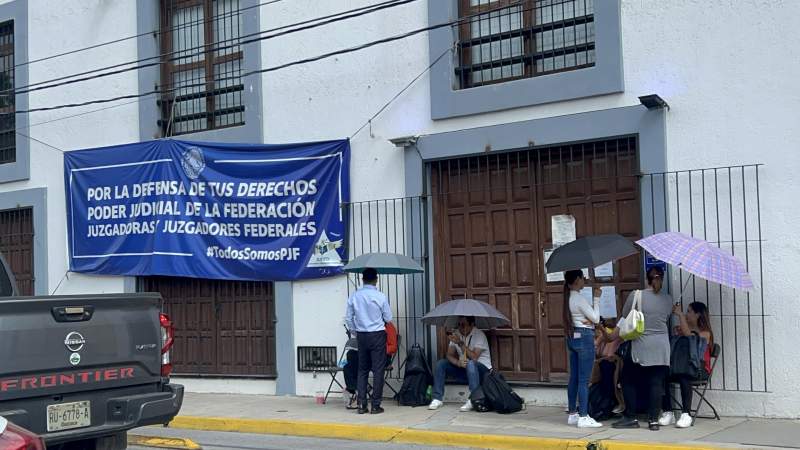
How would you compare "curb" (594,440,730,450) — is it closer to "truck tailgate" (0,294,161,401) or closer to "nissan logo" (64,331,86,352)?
"truck tailgate" (0,294,161,401)

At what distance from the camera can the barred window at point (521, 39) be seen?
11.9m

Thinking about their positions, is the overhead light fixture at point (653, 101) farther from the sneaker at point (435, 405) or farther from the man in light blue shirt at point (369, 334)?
the sneaker at point (435, 405)

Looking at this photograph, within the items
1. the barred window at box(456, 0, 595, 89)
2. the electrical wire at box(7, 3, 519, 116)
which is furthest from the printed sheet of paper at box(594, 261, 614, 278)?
the electrical wire at box(7, 3, 519, 116)

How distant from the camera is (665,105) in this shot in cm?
1101

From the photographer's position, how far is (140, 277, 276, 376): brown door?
14234mm

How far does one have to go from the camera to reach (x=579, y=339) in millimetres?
10172

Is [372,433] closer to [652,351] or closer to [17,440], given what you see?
[652,351]

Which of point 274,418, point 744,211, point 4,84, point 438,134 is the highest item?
point 4,84

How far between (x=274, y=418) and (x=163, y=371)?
390cm

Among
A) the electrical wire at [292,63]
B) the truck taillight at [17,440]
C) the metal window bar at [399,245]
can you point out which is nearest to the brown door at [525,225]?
the metal window bar at [399,245]

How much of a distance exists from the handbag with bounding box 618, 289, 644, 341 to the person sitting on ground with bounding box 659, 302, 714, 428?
1.86 feet

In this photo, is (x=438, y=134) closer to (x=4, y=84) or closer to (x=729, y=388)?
(x=729, y=388)

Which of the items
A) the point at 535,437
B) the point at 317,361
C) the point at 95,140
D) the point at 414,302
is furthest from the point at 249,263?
the point at 535,437

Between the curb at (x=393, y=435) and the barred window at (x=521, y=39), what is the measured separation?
446cm
